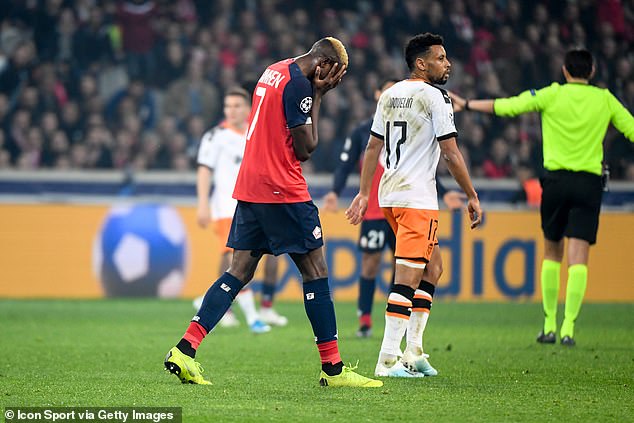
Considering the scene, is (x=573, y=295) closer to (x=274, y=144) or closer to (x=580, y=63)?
(x=580, y=63)

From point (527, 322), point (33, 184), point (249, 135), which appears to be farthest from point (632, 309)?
→ point (249, 135)

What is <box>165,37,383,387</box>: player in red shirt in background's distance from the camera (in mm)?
6980

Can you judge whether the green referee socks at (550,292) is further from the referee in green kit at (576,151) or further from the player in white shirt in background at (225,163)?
the player in white shirt in background at (225,163)

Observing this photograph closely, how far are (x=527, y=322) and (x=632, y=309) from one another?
2567 mm

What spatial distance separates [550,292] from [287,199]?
4.03 m

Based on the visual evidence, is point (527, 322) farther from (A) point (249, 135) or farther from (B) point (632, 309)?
(A) point (249, 135)

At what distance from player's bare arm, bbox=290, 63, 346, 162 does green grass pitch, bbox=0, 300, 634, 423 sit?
135cm

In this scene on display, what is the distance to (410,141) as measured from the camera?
7.69 m

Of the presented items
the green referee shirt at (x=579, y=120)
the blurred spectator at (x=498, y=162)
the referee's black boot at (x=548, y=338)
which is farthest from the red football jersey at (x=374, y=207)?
the blurred spectator at (x=498, y=162)

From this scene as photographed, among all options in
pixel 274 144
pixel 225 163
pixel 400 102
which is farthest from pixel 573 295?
pixel 274 144

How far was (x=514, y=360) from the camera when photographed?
879 centimetres

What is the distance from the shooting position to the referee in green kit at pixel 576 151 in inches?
397

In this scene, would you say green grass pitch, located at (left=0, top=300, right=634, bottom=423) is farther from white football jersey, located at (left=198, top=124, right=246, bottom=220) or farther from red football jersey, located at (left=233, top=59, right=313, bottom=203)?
white football jersey, located at (left=198, top=124, right=246, bottom=220)

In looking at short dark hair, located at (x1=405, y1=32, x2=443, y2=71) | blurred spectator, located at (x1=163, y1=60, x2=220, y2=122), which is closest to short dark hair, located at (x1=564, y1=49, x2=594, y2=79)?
short dark hair, located at (x1=405, y1=32, x2=443, y2=71)
